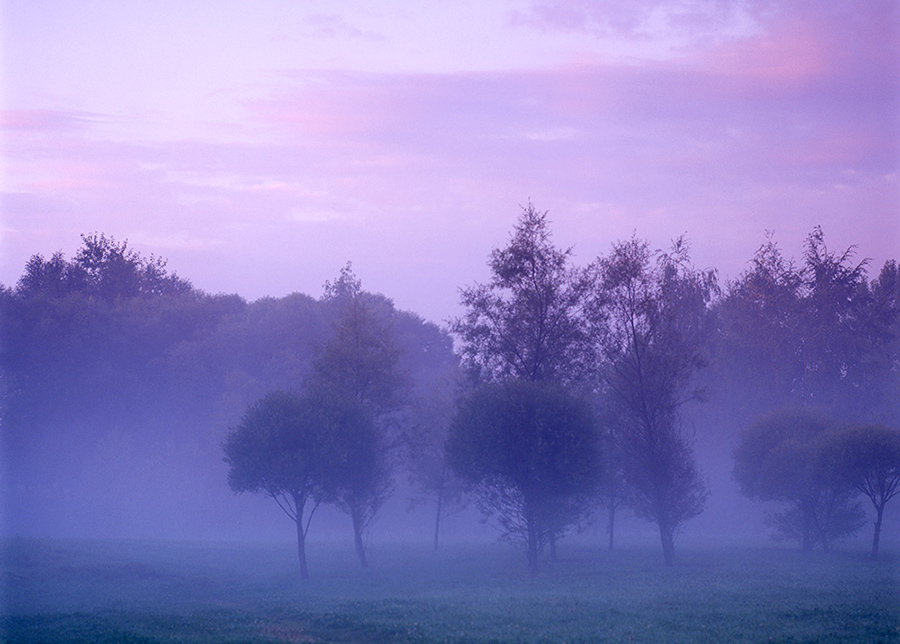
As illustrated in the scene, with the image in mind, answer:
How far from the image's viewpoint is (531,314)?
42.4 meters

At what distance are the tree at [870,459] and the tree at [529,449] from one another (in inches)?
692

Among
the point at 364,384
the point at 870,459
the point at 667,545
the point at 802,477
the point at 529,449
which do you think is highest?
the point at 364,384

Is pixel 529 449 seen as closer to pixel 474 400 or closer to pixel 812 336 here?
pixel 474 400

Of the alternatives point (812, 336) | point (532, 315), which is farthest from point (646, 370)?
point (812, 336)

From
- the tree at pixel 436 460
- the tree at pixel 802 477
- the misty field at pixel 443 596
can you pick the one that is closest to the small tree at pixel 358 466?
the misty field at pixel 443 596

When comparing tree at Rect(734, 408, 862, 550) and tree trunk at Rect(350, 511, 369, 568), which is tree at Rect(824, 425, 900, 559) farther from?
tree trunk at Rect(350, 511, 369, 568)

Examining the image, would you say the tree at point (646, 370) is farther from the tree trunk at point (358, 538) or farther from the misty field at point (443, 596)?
the tree trunk at point (358, 538)

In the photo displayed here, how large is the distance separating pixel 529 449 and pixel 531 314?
7.89 m

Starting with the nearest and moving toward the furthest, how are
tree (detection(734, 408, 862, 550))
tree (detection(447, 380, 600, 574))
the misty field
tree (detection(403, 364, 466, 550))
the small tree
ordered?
the misty field < tree (detection(447, 380, 600, 574)) < the small tree < tree (detection(734, 408, 862, 550)) < tree (detection(403, 364, 466, 550))

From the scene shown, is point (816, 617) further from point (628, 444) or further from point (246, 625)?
point (628, 444)

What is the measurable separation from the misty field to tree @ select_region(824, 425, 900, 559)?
439 centimetres

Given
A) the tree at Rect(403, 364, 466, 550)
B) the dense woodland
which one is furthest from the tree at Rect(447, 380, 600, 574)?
the tree at Rect(403, 364, 466, 550)

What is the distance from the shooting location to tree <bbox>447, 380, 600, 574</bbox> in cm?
3825

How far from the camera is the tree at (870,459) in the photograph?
45625 mm
